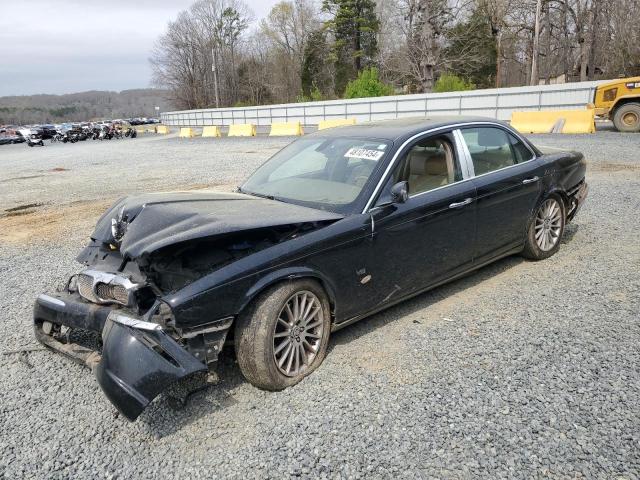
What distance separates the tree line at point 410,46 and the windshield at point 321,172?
2964cm

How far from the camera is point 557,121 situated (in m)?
18.6

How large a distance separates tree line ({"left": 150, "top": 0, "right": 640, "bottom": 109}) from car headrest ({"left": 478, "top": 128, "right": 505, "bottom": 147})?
28557 mm

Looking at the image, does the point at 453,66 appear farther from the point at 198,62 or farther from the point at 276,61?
the point at 198,62

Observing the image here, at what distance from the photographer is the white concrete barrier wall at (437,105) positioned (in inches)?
881

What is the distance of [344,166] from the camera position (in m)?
4.08

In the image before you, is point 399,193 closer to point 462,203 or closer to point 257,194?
point 462,203

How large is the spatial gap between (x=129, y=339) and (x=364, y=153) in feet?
7.50

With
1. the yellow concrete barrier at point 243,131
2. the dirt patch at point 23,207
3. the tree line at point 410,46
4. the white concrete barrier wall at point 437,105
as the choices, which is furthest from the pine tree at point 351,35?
the dirt patch at point 23,207

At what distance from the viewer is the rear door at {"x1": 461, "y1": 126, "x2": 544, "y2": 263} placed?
439 centimetres

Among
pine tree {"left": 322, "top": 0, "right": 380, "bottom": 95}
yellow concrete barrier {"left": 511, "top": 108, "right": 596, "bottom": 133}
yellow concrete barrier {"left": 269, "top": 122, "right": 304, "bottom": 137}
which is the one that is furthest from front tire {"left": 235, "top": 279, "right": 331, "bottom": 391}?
pine tree {"left": 322, "top": 0, "right": 380, "bottom": 95}

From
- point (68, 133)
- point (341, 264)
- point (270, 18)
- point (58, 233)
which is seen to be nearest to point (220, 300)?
point (341, 264)

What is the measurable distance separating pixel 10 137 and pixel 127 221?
4814 cm

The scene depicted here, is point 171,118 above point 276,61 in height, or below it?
below

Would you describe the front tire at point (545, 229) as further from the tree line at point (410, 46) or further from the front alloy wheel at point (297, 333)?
the tree line at point (410, 46)
